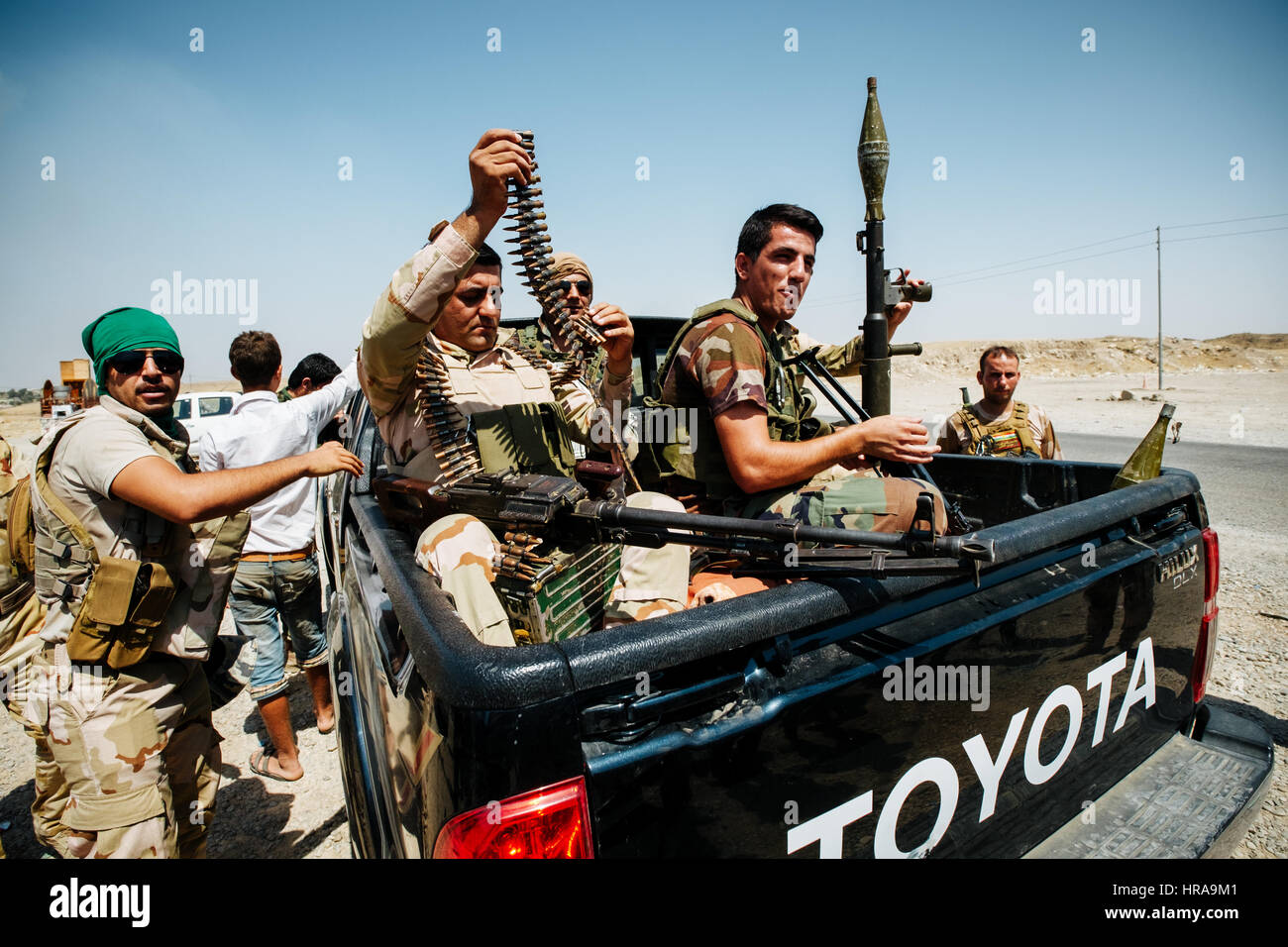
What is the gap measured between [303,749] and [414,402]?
2.59 metres

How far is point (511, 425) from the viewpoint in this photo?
8.15ft

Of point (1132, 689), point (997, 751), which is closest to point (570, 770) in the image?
point (997, 751)

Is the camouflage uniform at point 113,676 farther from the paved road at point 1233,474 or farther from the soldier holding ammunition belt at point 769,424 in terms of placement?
the paved road at point 1233,474

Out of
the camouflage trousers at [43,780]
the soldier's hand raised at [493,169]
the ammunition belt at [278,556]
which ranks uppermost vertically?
the soldier's hand raised at [493,169]

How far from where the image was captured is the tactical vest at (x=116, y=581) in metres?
2.13

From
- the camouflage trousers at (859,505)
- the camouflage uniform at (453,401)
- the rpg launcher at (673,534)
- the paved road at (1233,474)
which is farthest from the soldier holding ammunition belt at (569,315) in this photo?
the paved road at (1233,474)

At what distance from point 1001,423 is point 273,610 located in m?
4.77

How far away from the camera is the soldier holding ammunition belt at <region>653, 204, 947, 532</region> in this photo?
2.21 meters

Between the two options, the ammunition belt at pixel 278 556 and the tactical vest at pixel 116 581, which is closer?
the tactical vest at pixel 116 581

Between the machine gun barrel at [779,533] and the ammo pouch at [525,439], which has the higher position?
the ammo pouch at [525,439]

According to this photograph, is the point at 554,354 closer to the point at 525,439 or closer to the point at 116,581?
the point at 525,439

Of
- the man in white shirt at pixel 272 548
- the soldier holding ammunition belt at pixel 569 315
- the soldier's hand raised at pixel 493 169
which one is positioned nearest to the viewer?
the soldier's hand raised at pixel 493 169

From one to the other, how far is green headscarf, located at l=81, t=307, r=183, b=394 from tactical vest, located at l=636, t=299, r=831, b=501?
170 centimetres

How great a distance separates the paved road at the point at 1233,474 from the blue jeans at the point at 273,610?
7849 millimetres
